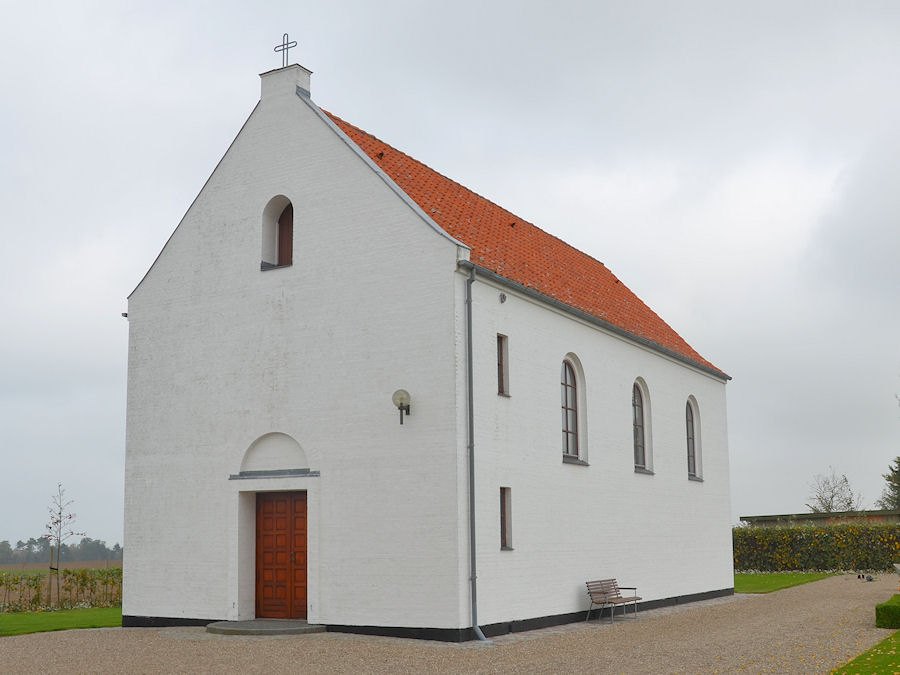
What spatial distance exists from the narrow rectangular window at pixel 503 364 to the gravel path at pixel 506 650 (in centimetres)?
433

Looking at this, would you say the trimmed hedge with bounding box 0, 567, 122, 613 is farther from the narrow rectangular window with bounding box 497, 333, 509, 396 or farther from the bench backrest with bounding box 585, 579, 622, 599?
the narrow rectangular window with bounding box 497, 333, 509, 396

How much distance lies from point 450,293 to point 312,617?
610 cm

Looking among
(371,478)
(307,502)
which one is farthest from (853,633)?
(307,502)

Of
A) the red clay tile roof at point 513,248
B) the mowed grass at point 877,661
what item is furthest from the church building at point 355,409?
the mowed grass at point 877,661

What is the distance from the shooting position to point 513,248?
69.9 ft

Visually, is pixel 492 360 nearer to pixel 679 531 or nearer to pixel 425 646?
pixel 425 646

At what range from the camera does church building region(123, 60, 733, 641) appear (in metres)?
16.6

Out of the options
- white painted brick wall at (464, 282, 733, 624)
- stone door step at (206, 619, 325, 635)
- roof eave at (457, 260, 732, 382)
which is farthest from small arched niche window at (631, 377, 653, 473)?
stone door step at (206, 619, 325, 635)

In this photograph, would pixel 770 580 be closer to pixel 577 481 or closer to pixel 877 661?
pixel 577 481

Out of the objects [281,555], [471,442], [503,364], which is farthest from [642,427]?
[281,555]

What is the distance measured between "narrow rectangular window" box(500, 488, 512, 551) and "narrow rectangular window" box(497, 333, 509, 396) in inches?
71.1

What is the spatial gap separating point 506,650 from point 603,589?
5356mm

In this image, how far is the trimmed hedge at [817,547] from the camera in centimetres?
3569

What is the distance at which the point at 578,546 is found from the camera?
1984 centimetres
